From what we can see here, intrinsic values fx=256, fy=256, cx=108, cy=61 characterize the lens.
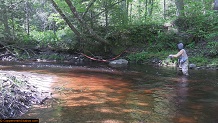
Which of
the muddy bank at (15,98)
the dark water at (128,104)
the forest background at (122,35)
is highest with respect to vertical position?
the forest background at (122,35)

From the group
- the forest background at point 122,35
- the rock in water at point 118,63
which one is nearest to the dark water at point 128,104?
the rock in water at point 118,63

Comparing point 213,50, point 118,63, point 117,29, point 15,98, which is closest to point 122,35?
point 117,29

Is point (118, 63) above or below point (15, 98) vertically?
above

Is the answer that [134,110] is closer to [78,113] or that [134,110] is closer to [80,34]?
[78,113]

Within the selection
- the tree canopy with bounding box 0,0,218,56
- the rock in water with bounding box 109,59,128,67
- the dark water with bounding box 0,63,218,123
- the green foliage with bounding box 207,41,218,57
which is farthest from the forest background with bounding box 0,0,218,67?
the dark water with bounding box 0,63,218,123

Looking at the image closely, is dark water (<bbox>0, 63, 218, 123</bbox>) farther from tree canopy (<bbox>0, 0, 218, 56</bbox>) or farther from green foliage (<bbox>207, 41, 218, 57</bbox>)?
tree canopy (<bbox>0, 0, 218, 56</bbox>)

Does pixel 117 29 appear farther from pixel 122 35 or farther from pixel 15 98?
pixel 15 98

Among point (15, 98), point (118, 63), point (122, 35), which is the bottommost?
point (15, 98)

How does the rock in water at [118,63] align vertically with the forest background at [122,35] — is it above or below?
below

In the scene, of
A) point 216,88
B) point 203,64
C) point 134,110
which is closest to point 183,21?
point 203,64

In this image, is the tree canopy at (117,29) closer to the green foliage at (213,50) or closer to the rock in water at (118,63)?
the green foliage at (213,50)

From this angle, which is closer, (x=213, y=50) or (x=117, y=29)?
(x=213, y=50)

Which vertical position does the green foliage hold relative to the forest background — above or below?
below

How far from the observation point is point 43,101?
614 centimetres
